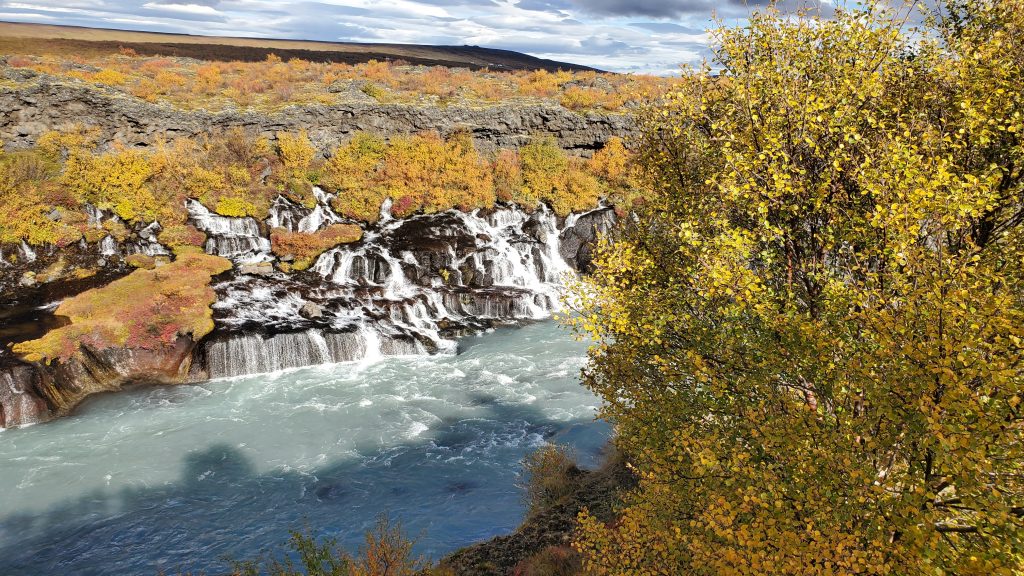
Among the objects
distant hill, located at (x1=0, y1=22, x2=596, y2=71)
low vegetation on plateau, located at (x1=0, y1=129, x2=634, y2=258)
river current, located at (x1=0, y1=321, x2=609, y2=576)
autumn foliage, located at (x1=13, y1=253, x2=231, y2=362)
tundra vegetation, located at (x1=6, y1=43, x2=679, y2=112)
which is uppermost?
distant hill, located at (x1=0, y1=22, x2=596, y2=71)

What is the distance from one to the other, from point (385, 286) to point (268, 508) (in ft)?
63.5

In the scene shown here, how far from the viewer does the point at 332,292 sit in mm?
35281

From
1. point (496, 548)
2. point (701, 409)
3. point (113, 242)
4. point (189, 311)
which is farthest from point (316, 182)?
point (701, 409)

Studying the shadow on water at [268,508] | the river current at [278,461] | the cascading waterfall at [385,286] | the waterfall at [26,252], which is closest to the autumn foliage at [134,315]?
the cascading waterfall at [385,286]

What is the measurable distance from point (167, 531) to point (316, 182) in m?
33.0

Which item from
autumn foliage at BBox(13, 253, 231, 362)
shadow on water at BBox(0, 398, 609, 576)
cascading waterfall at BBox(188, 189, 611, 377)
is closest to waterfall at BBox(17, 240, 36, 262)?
autumn foliage at BBox(13, 253, 231, 362)

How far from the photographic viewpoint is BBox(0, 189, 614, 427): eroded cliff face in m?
27.5

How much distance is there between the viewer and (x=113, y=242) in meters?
36.6

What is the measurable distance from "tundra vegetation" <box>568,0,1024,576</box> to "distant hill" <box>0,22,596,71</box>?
89.7 m

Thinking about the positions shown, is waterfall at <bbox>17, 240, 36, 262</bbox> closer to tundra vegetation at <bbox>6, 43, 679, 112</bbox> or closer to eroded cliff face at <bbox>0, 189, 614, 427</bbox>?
eroded cliff face at <bbox>0, 189, 614, 427</bbox>

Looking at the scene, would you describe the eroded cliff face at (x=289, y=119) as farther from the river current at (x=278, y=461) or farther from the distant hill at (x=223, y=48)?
the distant hill at (x=223, y=48)

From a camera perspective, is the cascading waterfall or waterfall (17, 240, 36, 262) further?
waterfall (17, 240, 36, 262)

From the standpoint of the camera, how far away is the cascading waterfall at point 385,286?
101 feet

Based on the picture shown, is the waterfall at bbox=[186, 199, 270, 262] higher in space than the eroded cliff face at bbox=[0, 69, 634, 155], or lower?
lower
